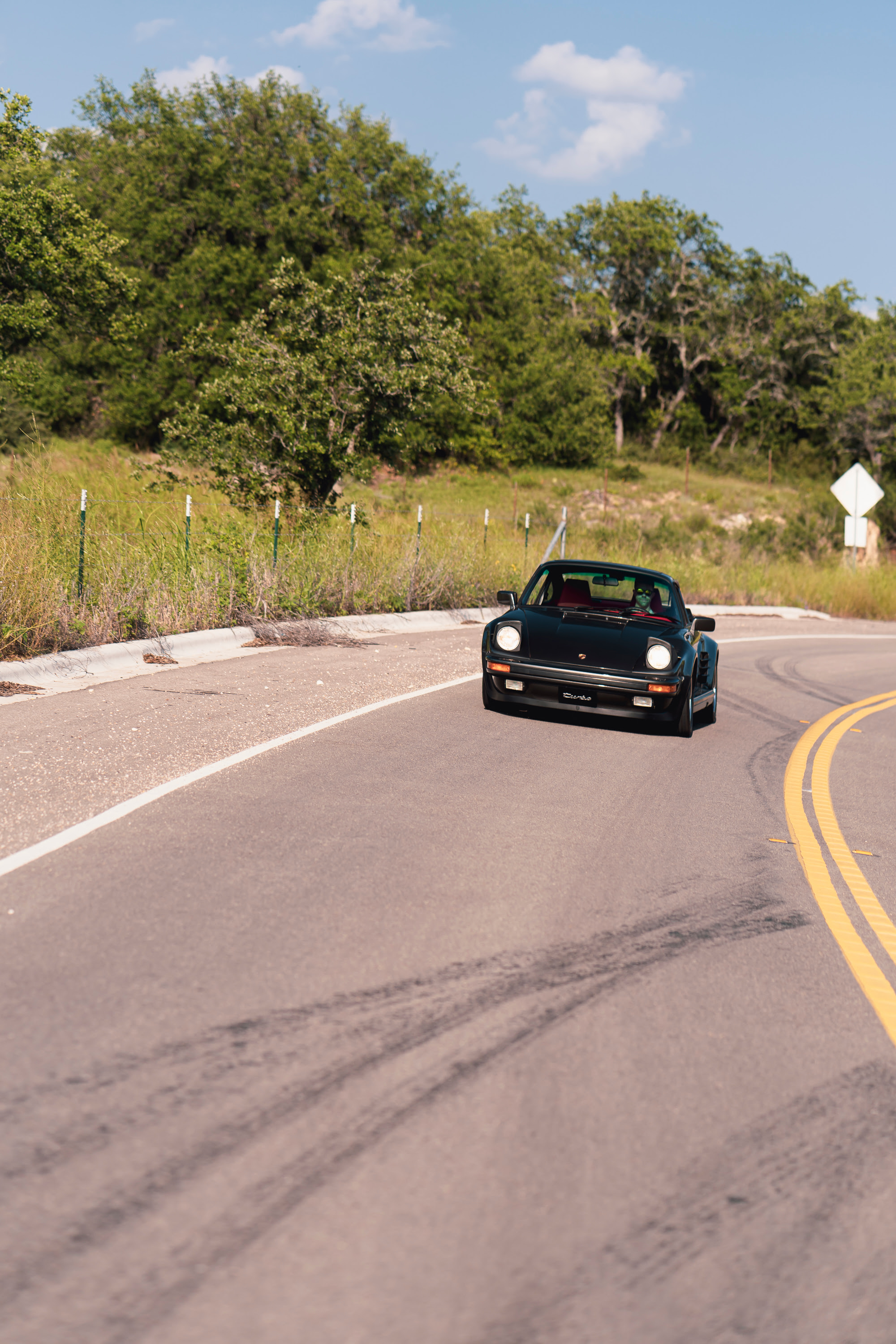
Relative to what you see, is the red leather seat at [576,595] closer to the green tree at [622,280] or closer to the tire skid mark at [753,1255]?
the tire skid mark at [753,1255]

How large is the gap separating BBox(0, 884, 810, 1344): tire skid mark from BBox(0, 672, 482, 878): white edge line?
84.8 inches

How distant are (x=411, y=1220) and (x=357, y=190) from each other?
57207 mm

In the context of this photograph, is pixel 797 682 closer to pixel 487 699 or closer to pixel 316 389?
pixel 487 699

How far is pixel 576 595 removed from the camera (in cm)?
1181

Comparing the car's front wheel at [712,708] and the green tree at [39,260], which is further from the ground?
the green tree at [39,260]

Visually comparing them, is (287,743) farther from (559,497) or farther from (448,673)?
(559,497)

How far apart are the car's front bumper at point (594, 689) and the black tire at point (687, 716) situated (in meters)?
0.07

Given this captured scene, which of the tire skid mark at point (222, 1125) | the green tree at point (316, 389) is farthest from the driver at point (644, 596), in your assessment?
the green tree at point (316, 389)

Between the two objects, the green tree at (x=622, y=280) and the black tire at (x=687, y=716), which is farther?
the green tree at (x=622, y=280)

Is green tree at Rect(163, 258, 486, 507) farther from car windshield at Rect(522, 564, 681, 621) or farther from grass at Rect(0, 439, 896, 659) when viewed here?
car windshield at Rect(522, 564, 681, 621)

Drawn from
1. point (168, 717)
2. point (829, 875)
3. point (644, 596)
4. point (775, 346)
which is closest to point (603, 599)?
point (644, 596)

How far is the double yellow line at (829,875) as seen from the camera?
4984mm

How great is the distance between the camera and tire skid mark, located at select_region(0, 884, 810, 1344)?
2604 mm

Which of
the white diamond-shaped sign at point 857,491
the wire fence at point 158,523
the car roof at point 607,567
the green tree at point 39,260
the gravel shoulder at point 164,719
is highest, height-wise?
the green tree at point 39,260
